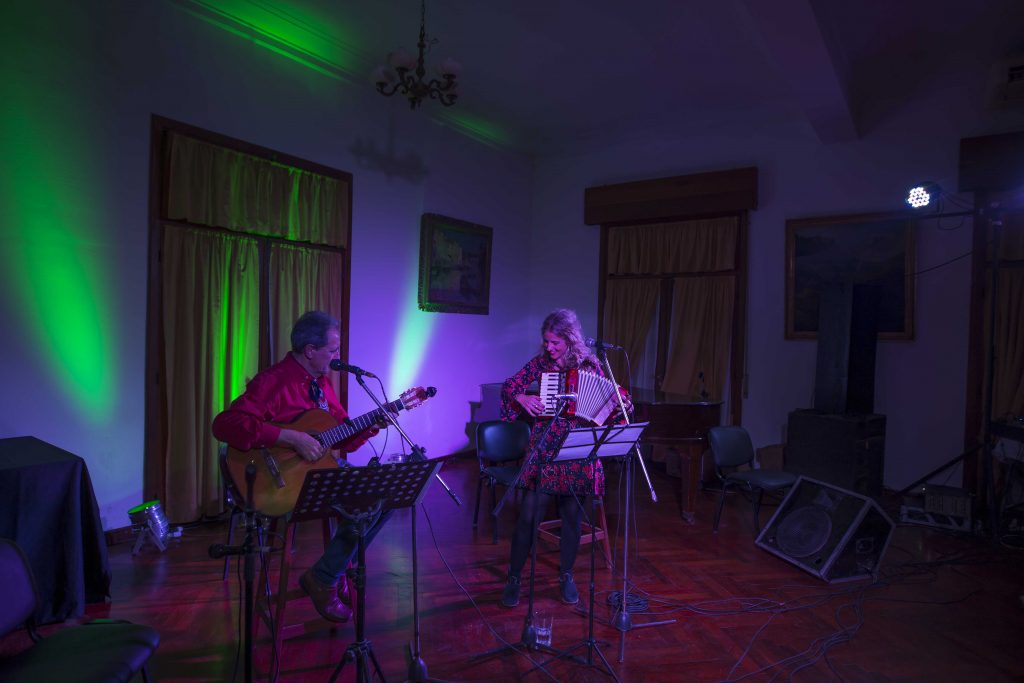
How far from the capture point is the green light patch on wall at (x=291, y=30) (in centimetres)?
442

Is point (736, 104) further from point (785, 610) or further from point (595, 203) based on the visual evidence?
point (785, 610)

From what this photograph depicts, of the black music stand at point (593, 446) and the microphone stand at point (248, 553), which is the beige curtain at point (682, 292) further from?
the microphone stand at point (248, 553)

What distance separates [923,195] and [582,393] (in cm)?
382

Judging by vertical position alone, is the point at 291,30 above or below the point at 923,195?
above

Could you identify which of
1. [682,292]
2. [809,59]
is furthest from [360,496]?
[682,292]

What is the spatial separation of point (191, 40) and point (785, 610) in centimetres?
529

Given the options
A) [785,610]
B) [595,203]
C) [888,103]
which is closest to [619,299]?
[595,203]

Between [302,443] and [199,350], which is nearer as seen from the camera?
[302,443]

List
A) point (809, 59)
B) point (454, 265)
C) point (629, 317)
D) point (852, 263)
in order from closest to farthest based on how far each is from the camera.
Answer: point (809, 59) < point (852, 263) < point (454, 265) < point (629, 317)

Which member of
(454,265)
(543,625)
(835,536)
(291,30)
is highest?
(291,30)

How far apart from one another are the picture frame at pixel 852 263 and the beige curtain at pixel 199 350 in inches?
201

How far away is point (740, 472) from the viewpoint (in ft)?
15.3

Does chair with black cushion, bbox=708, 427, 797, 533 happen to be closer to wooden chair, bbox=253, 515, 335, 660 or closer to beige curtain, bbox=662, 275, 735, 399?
beige curtain, bbox=662, 275, 735, 399

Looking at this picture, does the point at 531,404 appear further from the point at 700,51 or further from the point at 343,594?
the point at 700,51
